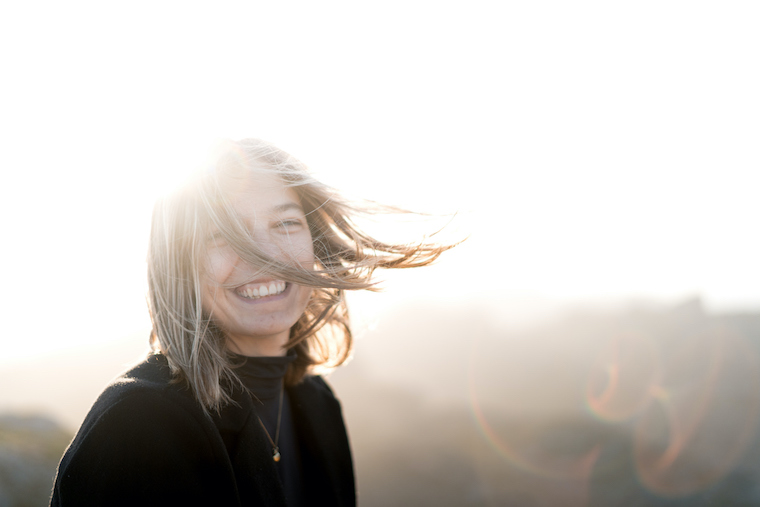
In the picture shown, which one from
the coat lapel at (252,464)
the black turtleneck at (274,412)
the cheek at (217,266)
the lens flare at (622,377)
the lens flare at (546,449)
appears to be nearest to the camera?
the coat lapel at (252,464)

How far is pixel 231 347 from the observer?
1966 millimetres

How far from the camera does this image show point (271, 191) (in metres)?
1.93

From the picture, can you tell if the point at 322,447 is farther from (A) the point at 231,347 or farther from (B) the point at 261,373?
(A) the point at 231,347

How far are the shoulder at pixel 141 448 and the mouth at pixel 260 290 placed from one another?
44 centimetres

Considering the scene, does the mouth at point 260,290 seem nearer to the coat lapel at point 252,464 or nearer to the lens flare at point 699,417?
the coat lapel at point 252,464

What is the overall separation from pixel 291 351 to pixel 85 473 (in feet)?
3.94

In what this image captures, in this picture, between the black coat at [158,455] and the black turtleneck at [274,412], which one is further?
the black turtleneck at [274,412]

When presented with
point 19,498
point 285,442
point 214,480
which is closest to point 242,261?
point 214,480

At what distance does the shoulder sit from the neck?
39cm

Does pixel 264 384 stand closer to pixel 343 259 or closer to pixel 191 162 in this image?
pixel 343 259

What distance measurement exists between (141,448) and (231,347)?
1.98 ft

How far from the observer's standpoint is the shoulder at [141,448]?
4.37 ft

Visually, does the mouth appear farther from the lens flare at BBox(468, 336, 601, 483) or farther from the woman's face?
the lens flare at BBox(468, 336, 601, 483)

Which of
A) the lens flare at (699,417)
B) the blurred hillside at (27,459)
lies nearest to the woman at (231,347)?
the blurred hillside at (27,459)
